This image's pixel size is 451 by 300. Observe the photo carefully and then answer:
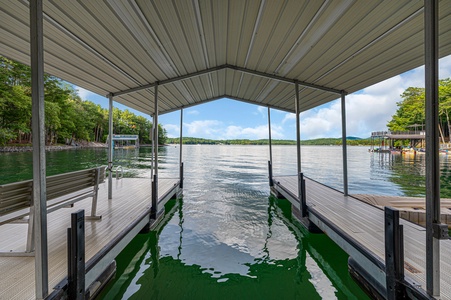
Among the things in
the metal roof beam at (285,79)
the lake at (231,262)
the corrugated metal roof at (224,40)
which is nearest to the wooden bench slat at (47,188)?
the lake at (231,262)

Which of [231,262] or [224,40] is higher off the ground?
[224,40]

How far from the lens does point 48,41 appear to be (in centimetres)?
289

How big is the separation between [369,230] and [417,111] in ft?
169

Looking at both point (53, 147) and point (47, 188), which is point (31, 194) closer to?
point (47, 188)

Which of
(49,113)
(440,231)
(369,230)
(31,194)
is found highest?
(49,113)

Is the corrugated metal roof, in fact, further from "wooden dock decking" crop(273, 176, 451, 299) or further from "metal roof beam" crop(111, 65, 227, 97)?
"wooden dock decking" crop(273, 176, 451, 299)

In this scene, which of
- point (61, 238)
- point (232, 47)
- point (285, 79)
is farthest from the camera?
point (285, 79)

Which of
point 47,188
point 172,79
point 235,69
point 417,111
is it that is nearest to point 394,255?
point 47,188

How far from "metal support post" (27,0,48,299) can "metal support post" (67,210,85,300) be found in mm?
240

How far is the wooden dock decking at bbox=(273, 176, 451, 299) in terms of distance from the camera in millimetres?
2205

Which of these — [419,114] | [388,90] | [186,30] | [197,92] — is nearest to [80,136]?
[197,92]

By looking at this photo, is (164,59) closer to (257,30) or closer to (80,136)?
(257,30)

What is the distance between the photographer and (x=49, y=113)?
1116 inches

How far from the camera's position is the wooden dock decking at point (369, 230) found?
2.21 m
